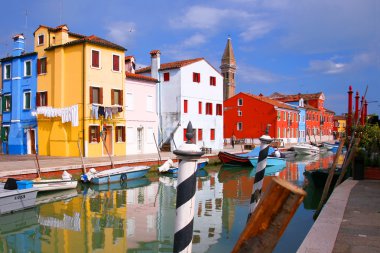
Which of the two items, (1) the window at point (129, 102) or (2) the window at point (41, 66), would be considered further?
(1) the window at point (129, 102)

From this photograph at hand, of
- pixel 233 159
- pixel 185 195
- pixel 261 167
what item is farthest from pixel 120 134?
pixel 185 195

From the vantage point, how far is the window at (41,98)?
25.3m

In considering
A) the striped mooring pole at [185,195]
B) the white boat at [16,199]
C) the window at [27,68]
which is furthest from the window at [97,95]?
the striped mooring pole at [185,195]

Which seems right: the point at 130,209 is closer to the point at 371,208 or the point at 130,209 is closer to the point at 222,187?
the point at 222,187

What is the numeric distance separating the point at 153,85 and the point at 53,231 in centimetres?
1957

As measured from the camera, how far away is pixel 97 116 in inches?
922

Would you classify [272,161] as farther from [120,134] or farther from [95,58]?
[95,58]

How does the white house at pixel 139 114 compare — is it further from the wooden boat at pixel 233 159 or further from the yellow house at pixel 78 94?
the wooden boat at pixel 233 159

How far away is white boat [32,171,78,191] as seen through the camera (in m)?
13.8

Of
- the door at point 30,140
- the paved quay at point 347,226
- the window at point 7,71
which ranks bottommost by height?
the paved quay at point 347,226

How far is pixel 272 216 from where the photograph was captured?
1.84 m

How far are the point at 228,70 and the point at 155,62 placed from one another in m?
47.0

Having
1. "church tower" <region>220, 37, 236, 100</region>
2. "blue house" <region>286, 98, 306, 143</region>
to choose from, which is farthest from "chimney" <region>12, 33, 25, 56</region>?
"church tower" <region>220, 37, 236, 100</region>

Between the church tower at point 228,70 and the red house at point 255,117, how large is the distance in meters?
26.7
